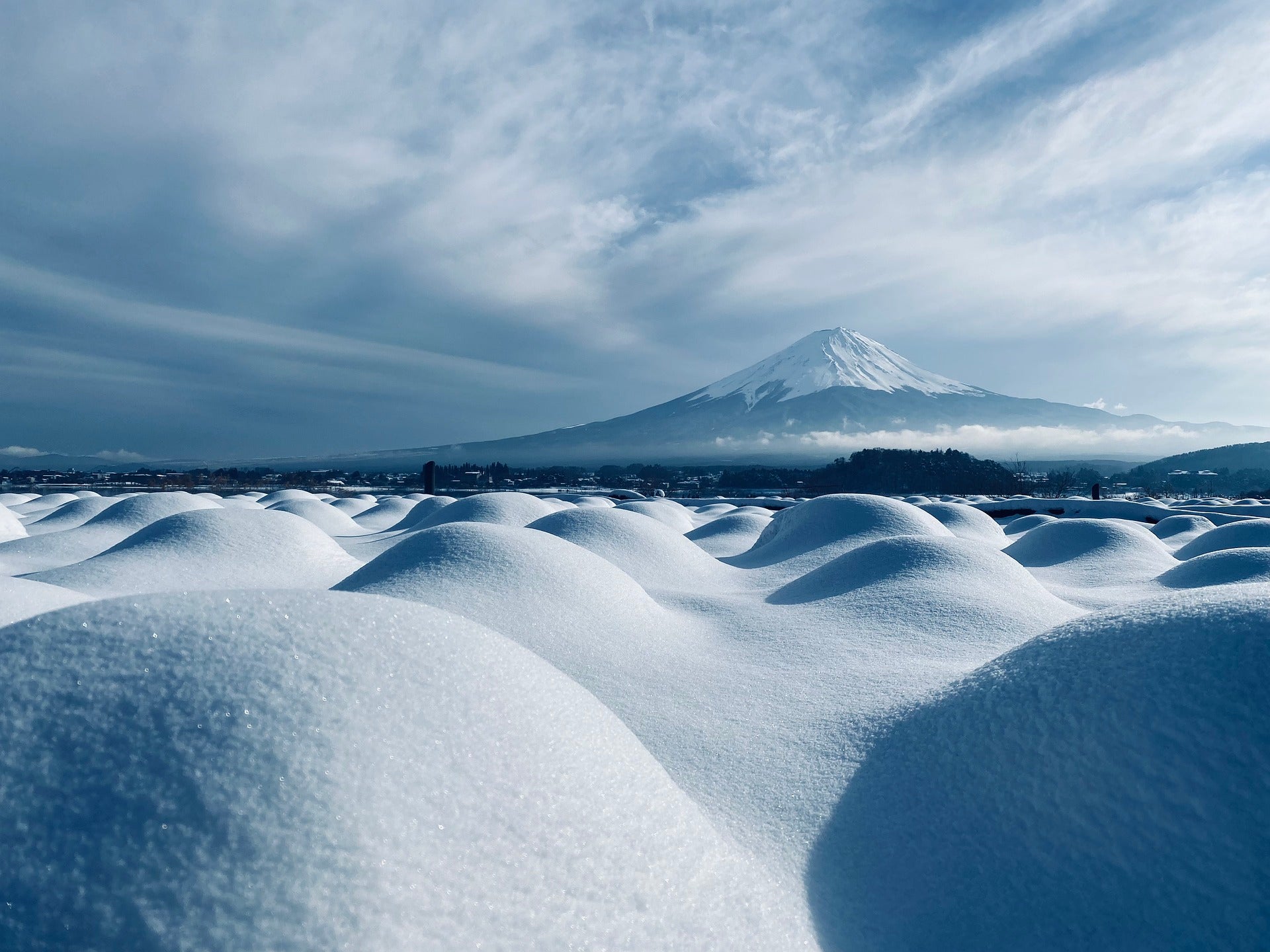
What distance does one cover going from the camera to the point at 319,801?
1574mm

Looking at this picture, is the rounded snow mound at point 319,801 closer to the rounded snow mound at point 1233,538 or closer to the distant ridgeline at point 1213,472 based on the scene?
the rounded snow mound at point 1233,538

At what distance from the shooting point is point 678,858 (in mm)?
1999

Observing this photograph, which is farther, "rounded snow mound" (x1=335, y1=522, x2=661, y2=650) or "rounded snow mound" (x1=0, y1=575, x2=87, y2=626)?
"rounded snow mound" (x1=335, y1=522, x2=661, y2=650)

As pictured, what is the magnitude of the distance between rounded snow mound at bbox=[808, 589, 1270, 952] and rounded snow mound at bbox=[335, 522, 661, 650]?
264 cm

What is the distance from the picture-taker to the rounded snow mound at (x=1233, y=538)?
11.8m

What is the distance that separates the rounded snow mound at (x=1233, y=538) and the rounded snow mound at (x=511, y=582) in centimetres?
1086

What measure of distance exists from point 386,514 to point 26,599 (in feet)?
59.7

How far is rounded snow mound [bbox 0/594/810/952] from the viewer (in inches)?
55.5

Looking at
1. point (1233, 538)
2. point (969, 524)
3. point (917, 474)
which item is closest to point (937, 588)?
point (1233, 538)

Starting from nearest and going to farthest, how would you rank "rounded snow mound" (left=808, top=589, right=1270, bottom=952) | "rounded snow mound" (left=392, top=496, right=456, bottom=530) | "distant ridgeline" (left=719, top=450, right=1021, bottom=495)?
"rounded snow mound" (left=808, top=589, right=1270, bottom=952), "rounded snow mound" (left=392, top=496, right=456, bottom=530), "distant ridgeline" (left=719, top=450, right=1021, bottom=495)

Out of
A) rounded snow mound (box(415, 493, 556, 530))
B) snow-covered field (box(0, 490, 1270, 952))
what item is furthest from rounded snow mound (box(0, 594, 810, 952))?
rounded snow mound (box(415, 493, 556, 530))

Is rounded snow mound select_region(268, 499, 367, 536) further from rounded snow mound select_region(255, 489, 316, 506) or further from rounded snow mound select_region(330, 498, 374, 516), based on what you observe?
rounded snow mound select_region(330, 498, 374, 516)

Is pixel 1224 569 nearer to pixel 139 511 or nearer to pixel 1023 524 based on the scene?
pixel 1023 524

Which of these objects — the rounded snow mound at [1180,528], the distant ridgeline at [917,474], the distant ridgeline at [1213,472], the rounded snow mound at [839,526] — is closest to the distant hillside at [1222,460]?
the distant ridgeline at [1213,472]
